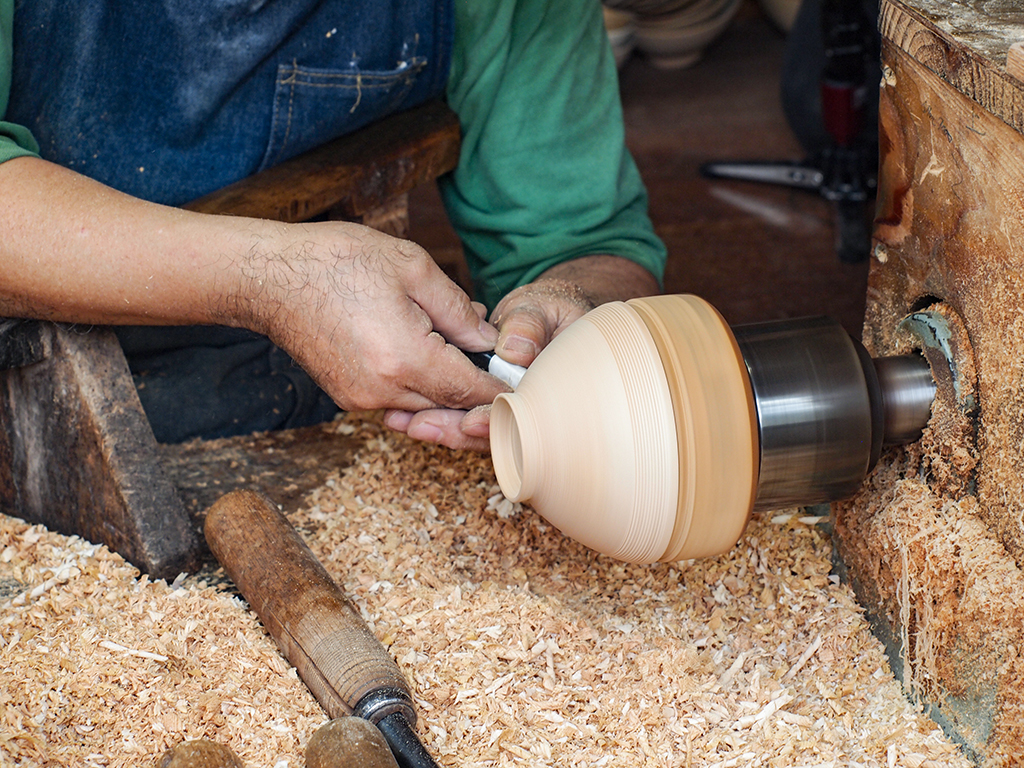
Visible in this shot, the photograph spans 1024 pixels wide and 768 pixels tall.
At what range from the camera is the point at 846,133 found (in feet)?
9.08

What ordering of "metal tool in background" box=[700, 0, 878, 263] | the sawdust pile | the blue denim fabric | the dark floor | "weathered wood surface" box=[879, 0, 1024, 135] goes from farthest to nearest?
1. "metal tool in background" box=[700, 0, 878, 263]
2. the dark floor
3. the blue denim fabric
4. the sawdust pile
5. "weathered wood surface" box=[879, 0, 1024, 135]

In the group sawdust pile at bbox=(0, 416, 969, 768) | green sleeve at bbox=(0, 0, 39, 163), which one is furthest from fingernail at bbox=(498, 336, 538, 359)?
green sleeve at bbox=(0, 0, 39, 163)

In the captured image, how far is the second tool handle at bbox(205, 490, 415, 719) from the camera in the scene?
0.89 m

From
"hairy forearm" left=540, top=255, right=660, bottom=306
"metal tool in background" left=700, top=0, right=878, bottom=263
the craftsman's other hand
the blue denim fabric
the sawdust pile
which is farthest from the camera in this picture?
"metal tool in background" left=700, top=0, right=878, bottom=263

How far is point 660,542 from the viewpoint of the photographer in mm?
924

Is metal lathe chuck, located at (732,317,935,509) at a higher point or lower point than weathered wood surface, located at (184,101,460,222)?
lower

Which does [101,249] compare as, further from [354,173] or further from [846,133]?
[846,133]

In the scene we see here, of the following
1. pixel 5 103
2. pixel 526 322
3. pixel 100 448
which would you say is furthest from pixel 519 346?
pixel 5 103

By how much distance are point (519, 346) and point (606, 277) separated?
37 cm

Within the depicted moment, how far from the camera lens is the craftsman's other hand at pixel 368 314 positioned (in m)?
1.06

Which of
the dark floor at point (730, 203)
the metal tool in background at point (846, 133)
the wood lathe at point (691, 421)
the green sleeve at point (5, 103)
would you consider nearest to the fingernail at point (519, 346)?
the wood lathe at point (691, 421)

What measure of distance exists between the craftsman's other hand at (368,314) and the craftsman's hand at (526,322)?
3 centimetres

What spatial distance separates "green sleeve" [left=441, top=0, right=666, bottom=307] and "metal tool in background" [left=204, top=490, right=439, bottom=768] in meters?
0.60

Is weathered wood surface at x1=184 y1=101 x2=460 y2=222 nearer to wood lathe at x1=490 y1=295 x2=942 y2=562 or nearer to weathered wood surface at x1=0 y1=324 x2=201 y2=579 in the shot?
weathered wood surface at x1=0 y1=324 x2=201 y2=579
